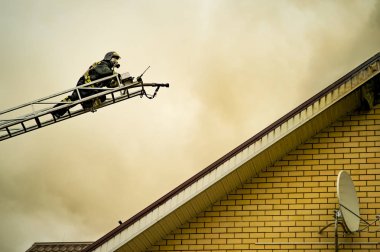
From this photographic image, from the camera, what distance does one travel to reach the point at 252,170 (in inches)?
557

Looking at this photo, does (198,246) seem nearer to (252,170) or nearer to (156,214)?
(156,214)

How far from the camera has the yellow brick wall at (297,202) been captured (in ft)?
44.2

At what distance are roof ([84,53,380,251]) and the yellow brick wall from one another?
235 mm

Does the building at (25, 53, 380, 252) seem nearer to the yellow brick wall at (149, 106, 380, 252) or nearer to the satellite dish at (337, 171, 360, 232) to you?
the yellow brick wall at (149, 106, 380, 252)

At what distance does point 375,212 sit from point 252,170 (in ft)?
9.19

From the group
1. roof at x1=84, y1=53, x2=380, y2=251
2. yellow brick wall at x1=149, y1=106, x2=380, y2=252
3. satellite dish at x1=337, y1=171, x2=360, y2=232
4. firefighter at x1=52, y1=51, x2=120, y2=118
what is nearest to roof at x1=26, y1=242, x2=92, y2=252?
roof at x1=84, y1=53, x2=380, y2=251

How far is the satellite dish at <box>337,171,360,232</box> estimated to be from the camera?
12.4 meters

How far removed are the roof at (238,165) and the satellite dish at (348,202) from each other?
6.24 ft

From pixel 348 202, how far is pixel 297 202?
136 centimetres

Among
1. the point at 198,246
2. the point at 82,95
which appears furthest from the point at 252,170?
the point at 82,95

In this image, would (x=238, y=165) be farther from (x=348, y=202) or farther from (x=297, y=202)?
(x=348, y=202)

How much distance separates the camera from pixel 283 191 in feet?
45.8

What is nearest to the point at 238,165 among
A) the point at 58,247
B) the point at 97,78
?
the point at 97,78

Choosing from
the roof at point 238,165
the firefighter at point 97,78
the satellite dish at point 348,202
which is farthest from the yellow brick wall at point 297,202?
the firefighter at point 97,78
